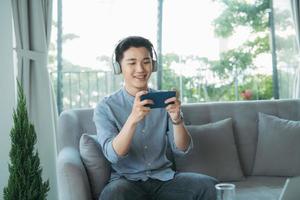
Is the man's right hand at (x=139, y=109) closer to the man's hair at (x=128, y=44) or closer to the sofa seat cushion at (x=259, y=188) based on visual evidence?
the man's hair at (x=128, y=44)

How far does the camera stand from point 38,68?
2.80 meters

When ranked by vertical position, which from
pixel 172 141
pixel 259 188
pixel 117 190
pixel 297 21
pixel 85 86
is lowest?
A: pixel 259 188

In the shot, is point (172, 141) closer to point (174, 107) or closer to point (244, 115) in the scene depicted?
point (174, 107)

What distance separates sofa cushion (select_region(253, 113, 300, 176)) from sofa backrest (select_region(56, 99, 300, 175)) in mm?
67

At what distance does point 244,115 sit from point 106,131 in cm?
106

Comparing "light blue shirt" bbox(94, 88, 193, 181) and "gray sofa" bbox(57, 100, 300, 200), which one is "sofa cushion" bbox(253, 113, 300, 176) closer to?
"gray sofa" bbox(57, 100, 300, 200)

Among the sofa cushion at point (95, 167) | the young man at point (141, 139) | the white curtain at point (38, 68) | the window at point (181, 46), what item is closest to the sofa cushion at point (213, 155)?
the young man at point (141, 139)

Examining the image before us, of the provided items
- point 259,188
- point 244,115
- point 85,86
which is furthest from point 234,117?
point 85,86

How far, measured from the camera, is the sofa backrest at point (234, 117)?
92.6 inches

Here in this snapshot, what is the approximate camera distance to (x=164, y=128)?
1999mm

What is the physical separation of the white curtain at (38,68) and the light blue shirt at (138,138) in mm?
972

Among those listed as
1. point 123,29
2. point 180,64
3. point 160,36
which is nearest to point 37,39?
point 123,29

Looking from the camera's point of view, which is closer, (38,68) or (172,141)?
(172,141)

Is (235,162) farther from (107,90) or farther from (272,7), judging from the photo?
(272,7)
